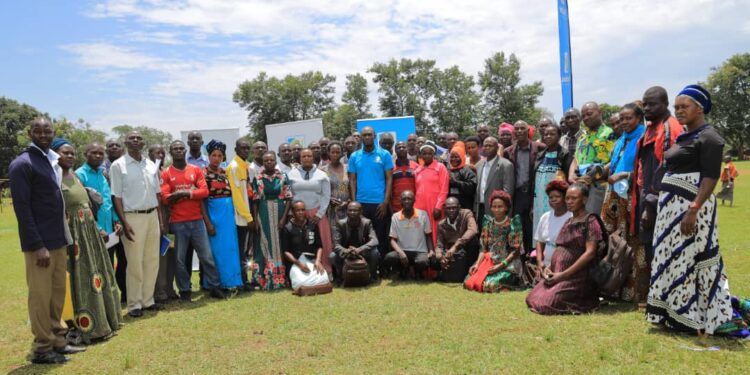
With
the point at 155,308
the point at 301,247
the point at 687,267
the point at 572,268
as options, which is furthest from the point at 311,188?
the point at 687,267

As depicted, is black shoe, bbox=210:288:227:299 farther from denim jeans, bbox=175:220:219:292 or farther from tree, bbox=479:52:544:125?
tree, bbox=479:52:544:125

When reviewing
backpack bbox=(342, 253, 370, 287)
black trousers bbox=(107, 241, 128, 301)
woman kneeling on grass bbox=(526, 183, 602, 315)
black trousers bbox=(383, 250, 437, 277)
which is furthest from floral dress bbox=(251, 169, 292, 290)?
woman kneeling on grass bbox=(526, 183, 602, 315)

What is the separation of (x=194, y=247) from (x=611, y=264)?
5.16m

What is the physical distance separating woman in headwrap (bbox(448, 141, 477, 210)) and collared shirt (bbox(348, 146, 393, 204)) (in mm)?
963

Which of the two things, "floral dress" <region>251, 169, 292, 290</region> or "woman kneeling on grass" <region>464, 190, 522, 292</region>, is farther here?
"floral dress" <region>251, 169, 292, 290</region>

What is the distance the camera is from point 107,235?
5738 millimetres

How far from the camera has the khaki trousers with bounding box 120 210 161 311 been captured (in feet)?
19.4

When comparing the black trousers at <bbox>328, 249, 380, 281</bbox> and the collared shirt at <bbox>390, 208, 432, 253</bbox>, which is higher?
Result: the collared shirt at <bbox>390, 208, 432, 253</bbox>

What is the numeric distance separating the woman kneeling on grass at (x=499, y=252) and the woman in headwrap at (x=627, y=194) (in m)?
1.33

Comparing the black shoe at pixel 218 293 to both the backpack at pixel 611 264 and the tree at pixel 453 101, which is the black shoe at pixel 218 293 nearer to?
the backpack at pixel 611 264

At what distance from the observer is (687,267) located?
435 centimetres

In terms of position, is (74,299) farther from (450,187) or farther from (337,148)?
(450,187)

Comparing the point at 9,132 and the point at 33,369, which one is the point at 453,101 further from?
the point at 33,369

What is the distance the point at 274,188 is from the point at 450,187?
2.65 m
